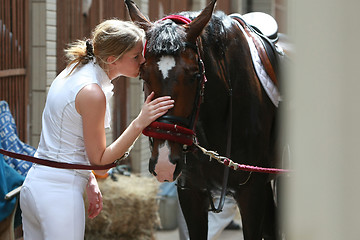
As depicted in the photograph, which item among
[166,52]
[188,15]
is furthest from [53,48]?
[166,52]

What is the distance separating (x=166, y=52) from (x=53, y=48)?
337cm

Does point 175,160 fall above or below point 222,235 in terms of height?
above

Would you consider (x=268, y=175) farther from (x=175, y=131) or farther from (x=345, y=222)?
(x=345, y=222)

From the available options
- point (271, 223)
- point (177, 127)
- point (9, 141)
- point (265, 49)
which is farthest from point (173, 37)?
point (9, 141)

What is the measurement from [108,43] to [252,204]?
4.54 ft

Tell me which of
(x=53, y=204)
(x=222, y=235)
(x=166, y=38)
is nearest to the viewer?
(x=53, y=204)

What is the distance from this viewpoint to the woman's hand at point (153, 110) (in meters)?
2.77

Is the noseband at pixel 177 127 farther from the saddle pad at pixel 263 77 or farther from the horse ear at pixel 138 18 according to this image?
the saddle pad at pixel 263 77

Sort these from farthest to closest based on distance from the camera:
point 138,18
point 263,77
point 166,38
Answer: point 263,77 → point 138,18 → point 166,38

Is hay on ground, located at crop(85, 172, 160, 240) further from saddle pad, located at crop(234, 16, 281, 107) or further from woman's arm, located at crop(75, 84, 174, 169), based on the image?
woman's arm, located at crop(75, 84, 174, 169)

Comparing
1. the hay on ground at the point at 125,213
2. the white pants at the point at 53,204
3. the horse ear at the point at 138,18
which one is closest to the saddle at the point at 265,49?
the horse ear at the point at 138,18

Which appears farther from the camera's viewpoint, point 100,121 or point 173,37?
point 173,37

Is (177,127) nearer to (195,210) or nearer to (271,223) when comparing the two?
(195,210)

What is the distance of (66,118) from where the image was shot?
273 cm
